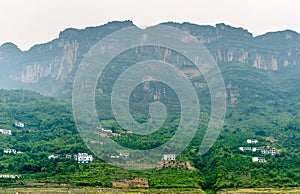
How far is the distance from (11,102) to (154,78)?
35.9 metres

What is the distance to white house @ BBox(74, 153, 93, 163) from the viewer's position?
6533 centimetres

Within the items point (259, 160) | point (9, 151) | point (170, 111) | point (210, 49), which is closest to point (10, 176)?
point (9, 151)

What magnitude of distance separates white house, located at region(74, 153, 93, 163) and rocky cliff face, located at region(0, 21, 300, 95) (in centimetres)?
7093

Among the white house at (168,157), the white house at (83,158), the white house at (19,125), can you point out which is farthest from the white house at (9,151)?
the white house at (168,157)

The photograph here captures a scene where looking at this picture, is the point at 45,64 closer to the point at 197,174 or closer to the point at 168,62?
the point at 168,62

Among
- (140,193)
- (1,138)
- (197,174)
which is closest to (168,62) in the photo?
(1,138)

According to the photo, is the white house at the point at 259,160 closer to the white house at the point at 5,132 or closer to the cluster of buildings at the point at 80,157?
the cluster of buildings at the point at 80,157

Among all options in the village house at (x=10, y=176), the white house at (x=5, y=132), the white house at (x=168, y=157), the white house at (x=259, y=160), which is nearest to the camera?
the village house at (x=10, y=176)

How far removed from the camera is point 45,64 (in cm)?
16875

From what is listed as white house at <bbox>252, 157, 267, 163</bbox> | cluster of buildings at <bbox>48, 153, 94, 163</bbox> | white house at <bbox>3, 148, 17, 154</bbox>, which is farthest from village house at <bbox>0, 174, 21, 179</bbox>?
white house at <bbox>252, 157, 267, 163</bbox>

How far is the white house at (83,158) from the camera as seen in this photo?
65.3 metres

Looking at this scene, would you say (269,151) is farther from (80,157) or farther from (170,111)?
(170,111)

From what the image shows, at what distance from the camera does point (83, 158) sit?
65.7 meters

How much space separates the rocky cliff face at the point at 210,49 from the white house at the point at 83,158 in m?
70.9
